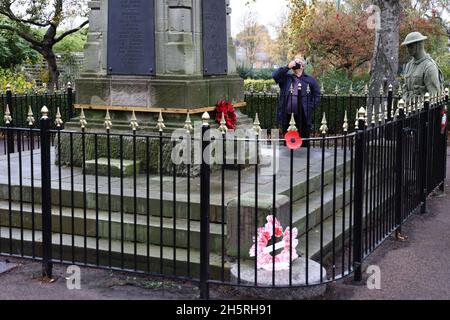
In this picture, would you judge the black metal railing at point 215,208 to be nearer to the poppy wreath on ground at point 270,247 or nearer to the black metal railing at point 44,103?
the poppy wreath on ground at point 270,247

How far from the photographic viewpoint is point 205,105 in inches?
308

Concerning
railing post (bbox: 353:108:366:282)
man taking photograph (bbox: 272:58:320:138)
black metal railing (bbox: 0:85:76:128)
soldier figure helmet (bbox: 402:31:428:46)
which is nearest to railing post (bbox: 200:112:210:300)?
railing post (bbox: 353:108:366:282)

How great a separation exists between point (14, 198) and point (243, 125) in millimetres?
3246

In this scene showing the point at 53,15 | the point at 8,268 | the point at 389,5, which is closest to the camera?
the point at 8,268

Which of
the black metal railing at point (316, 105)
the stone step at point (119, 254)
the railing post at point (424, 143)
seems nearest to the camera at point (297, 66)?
the black metal railing at point (316, 105)

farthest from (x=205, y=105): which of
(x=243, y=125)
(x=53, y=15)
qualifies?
(x=53, y=15)

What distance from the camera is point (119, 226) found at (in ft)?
20.1

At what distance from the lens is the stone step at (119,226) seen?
585 cm

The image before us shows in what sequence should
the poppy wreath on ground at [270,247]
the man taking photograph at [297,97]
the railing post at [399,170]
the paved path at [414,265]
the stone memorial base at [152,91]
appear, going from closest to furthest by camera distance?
the poppy wreath on ground at [270,247] < the paved path at [414,265] < the railing post at [399,170] < the stone memorial base at [152,91] < the man taking photograph at [297,97]

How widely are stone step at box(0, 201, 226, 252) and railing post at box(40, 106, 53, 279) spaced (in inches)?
6.8

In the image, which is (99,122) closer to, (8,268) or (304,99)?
(8,268)

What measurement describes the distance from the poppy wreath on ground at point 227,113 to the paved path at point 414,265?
2511 millimetres

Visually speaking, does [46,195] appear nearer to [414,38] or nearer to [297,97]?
[297,97]

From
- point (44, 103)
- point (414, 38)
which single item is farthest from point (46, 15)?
point (414, 38)
